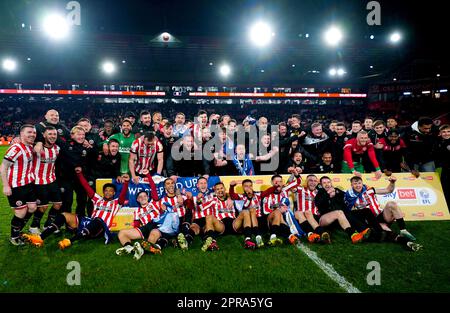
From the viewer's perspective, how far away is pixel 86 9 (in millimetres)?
16750

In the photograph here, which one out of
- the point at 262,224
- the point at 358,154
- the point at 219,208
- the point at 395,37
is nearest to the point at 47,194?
the point at 219,208

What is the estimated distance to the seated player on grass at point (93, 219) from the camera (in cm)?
466

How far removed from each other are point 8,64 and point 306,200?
31.4m

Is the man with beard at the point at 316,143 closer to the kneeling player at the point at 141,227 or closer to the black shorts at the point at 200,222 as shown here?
the black shorts at the point at 200,222

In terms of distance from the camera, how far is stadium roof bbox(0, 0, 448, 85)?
17281 millimetres

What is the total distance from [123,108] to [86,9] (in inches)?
718

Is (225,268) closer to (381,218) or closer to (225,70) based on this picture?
(381,218)

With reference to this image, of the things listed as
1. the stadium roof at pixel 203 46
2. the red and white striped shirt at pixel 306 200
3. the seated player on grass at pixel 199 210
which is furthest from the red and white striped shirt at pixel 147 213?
the stadium roof at pixel 203 46

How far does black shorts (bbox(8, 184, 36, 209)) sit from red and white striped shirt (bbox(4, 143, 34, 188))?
0.07m

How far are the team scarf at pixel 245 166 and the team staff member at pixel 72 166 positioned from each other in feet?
10.3

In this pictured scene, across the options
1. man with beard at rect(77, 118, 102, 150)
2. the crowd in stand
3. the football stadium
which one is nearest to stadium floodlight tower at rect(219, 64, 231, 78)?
the football stadium

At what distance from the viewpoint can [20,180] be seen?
14.9ft
